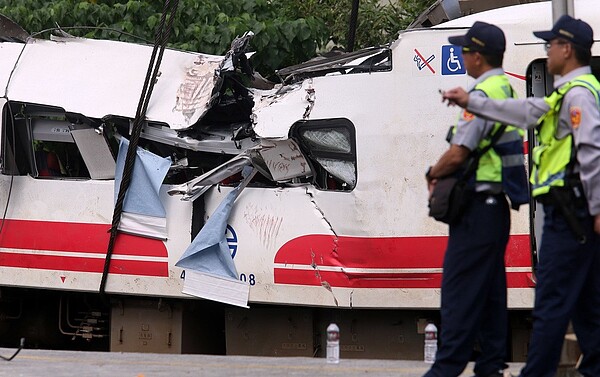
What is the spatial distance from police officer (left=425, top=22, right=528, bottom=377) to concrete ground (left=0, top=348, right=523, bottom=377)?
126 centimetres

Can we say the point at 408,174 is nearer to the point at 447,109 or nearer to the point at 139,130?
the point at 447,109

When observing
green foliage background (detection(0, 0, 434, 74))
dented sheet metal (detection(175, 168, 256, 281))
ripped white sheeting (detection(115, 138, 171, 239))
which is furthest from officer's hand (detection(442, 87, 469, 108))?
green foliage background (detection(0, 0, 434, 74))

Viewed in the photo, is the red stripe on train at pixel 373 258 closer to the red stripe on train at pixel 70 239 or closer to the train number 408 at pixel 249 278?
the train number 408 at pixel 249 278

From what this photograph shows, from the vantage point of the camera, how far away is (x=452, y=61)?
25.4ft

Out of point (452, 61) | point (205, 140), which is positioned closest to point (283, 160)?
point (205, 140)

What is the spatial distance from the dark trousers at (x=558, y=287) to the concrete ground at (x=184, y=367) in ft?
4.35

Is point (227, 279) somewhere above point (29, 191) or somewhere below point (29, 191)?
below

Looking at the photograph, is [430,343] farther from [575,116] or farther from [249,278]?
[575,116]

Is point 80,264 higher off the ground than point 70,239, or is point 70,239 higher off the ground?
point 70,239

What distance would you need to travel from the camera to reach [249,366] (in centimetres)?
695

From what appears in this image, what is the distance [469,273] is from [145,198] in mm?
3617

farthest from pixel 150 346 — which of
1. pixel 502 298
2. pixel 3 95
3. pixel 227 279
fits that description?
pixel 502 298

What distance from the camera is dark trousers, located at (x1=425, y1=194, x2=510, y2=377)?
5348 mm

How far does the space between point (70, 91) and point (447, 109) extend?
2799 millimetres
